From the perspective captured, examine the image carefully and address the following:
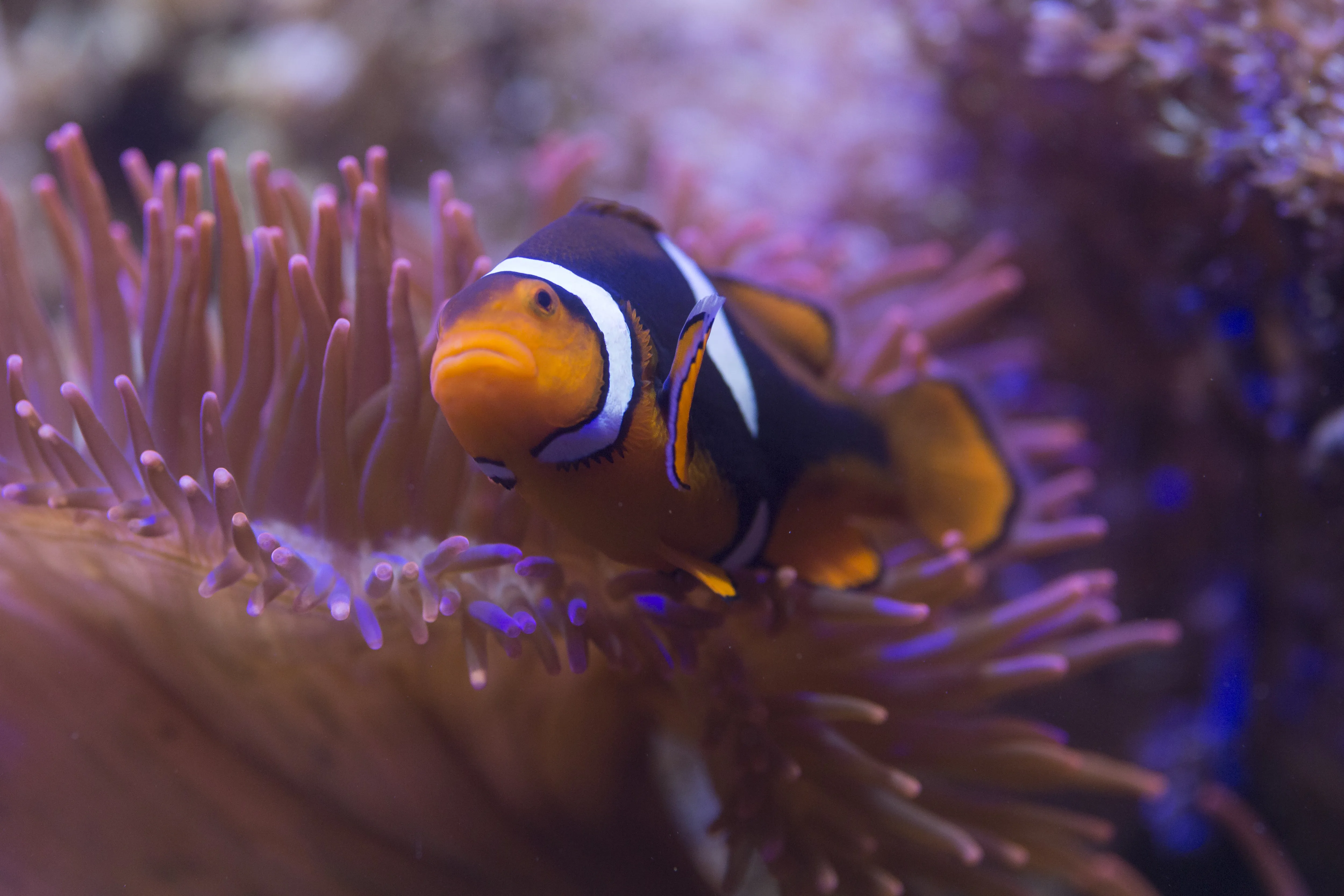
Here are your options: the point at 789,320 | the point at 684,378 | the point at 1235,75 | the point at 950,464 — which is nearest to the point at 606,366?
the point at 684,378

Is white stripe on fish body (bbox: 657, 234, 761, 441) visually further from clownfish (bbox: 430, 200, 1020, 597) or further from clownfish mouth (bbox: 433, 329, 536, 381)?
clownfish mouth (bbox: 433, 329, 536, 381)

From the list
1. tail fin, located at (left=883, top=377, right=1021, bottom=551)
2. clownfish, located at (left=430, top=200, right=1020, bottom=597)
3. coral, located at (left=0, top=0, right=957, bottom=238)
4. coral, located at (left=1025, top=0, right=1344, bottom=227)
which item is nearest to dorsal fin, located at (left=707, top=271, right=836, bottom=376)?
clownfish, located at (left=430, top=200, right=1020, bottom=597)

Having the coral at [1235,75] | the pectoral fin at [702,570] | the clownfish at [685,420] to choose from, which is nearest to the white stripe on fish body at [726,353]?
the clownfish at [685,420]

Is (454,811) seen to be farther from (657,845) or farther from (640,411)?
(640,411)

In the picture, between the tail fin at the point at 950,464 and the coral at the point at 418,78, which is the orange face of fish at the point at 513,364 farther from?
the coral at the point at 418,78

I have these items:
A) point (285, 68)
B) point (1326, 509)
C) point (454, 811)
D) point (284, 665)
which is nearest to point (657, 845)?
point (454, 811)

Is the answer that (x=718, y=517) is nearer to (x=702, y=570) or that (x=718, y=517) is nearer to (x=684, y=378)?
(x=702, y=570)
